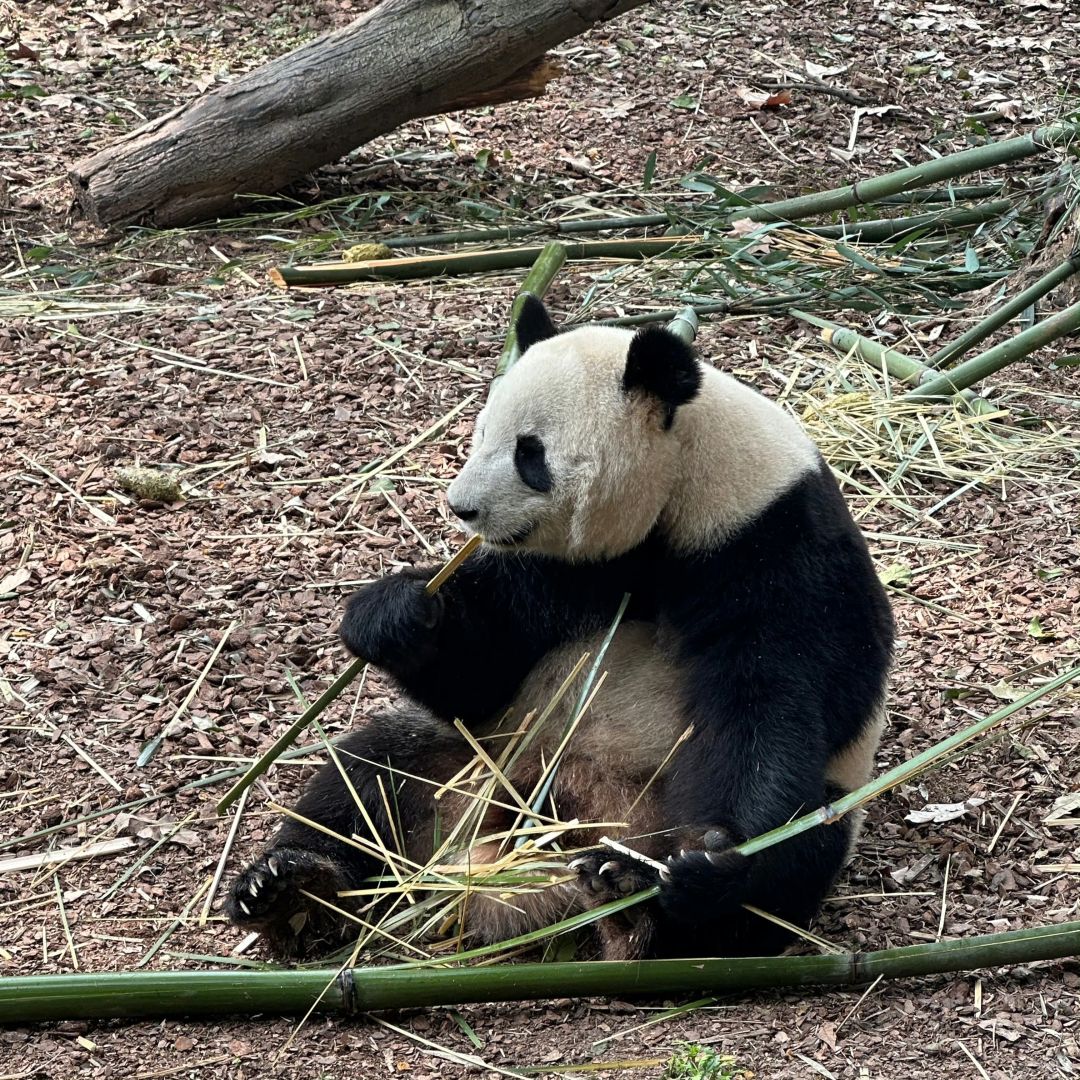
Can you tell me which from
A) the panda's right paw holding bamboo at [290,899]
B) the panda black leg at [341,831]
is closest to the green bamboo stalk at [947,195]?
the panda black leg at [341,831]

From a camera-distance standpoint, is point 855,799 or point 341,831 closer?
point 855,799

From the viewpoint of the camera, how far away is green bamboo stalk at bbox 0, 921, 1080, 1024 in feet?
11.1

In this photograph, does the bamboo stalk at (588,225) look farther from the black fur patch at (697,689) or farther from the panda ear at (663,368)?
the panda ear at (663,368)

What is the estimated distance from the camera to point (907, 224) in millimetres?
7926

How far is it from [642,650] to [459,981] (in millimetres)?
1100

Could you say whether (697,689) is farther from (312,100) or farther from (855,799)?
(312,100)

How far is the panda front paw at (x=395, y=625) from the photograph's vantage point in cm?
398

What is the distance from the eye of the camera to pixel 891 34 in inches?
417

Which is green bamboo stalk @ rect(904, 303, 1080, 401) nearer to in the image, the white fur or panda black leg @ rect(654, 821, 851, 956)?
the white fur

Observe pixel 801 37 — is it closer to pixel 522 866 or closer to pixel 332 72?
pixel 332 72

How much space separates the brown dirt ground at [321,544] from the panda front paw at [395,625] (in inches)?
29.9

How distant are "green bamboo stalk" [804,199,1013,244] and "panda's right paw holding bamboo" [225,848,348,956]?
5181mm

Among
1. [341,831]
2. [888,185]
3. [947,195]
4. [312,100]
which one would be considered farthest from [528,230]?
[341,831]

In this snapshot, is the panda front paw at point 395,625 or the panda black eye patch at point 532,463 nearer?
the panda black eye patch at point 532,463
